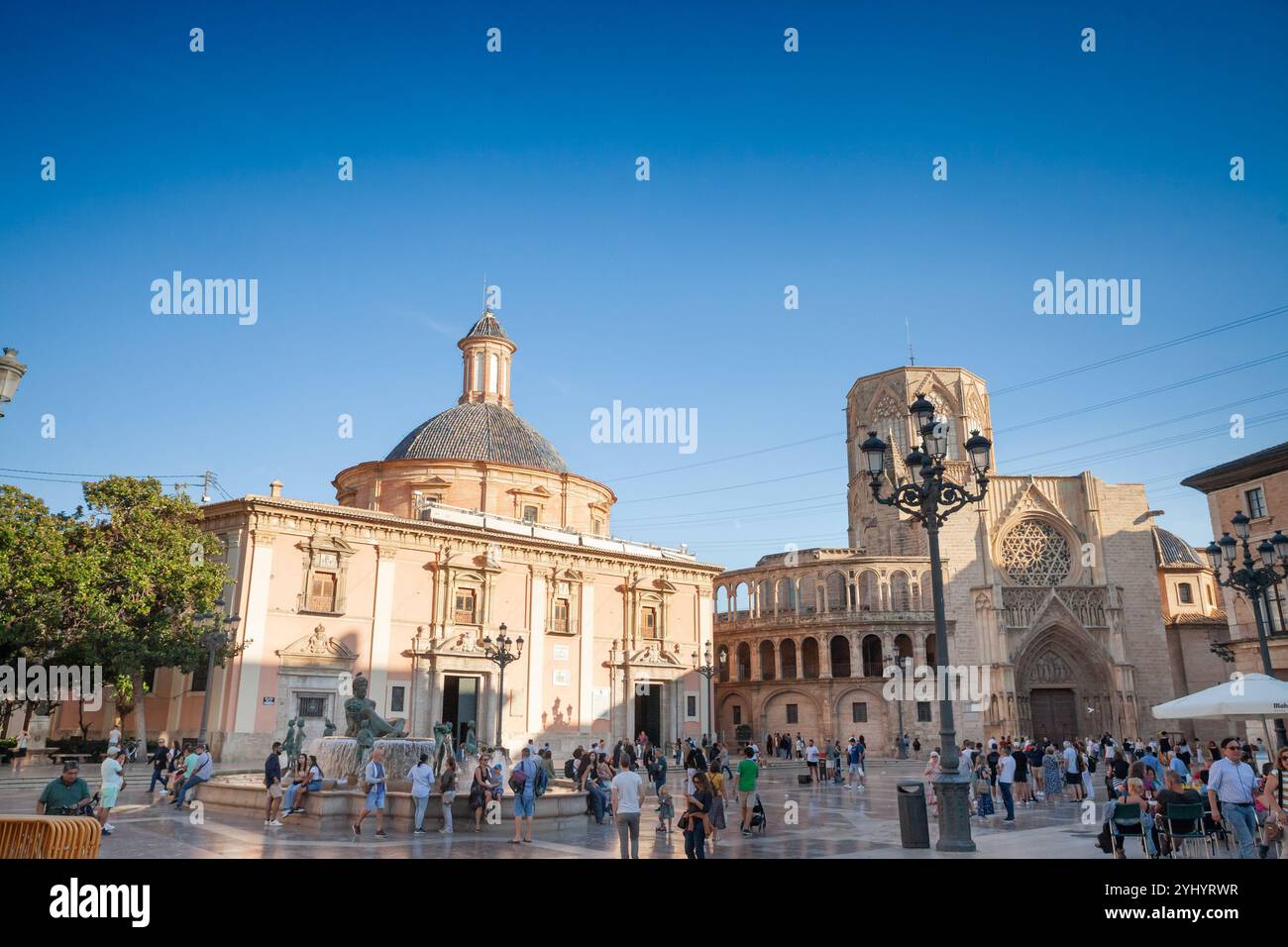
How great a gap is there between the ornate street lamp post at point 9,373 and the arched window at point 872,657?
43786mm

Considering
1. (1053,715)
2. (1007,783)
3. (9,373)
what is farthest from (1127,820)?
(1053,715)

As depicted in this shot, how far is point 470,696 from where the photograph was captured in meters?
34.3

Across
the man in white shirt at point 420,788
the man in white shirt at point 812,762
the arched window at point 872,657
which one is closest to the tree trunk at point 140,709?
the man in white shirt at point 420,788

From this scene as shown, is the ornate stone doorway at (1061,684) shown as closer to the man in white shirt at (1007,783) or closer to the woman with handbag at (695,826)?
the man in white shirt at (1007,783)

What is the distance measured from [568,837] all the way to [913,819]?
5.48m

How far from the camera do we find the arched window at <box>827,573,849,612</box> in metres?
49.1

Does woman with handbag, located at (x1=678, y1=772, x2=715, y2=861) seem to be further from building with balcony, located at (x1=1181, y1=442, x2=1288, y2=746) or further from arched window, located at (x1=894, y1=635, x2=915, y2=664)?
arched window, located at (x1=894, y1=635, x2=915, y2=664)

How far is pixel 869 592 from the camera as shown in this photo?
158 feet

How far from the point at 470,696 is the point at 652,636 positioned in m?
9.25

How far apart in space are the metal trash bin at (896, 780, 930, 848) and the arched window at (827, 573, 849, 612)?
3700cm

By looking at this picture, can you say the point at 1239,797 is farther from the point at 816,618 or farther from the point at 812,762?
the point at 816,618

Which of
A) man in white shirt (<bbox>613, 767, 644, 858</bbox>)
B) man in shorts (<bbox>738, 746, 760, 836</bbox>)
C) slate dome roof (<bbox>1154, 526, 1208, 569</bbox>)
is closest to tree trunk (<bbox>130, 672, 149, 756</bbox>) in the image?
man in shorts (<bbox>738, 746, 760, 836</bbox>)

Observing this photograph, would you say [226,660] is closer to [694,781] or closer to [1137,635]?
[694,781]
